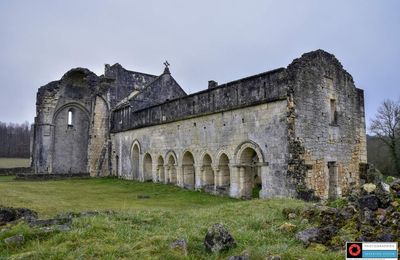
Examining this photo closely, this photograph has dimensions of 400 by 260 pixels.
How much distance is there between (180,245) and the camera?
19.8ft

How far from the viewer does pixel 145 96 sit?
90.4ft

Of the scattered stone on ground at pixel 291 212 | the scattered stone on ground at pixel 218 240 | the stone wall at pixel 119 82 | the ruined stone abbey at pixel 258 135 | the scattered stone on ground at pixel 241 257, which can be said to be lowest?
the scattered stone on ground at pixel 241 257

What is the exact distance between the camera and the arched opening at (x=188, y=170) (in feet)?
68.5

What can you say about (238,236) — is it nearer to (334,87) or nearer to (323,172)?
(323,172)

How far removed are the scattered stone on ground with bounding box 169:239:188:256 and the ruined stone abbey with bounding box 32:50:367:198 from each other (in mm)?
9355

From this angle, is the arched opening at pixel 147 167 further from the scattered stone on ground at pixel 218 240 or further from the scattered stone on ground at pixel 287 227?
the scattered stone on ground at pixel 218 240

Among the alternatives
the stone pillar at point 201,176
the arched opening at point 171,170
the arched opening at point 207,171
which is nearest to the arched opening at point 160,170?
the arched opening at point 171,170

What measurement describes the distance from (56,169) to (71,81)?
25.2 feet

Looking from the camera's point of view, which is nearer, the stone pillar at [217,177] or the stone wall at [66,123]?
the stone pillar at [217,177]

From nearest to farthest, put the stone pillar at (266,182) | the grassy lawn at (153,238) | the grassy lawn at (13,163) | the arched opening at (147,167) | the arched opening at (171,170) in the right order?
the grassy lawn at (153,238), the stone pillar at (266,182), the arched opening at (171,170), the arched opening at (147,167), the grassy lawn at (13,163)

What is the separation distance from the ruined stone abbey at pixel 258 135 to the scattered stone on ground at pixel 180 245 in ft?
30.7

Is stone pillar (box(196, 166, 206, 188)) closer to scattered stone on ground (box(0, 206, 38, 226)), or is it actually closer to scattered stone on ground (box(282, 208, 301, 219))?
scattered stone on ground (box(282, 208, 301, 219))

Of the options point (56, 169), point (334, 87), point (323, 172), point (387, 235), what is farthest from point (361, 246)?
point (56, 169)

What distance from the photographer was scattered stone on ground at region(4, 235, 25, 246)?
6.38m
